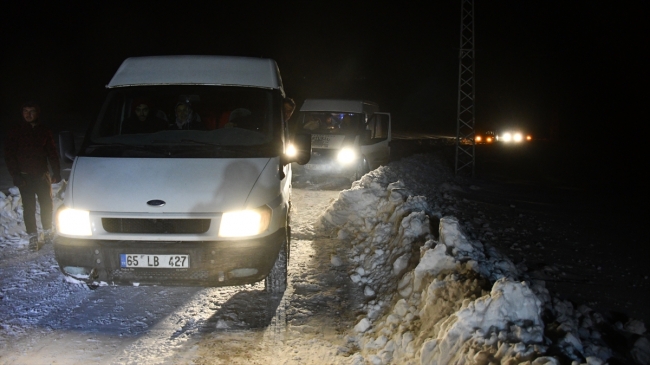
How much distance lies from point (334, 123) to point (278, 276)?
909 centimetres

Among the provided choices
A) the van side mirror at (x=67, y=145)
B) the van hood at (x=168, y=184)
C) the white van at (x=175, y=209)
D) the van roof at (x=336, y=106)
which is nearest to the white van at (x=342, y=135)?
the van roof at (x=336, y=106)

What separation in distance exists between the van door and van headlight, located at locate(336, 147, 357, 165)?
37 centimetres

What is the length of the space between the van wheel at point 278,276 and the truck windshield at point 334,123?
342 inches

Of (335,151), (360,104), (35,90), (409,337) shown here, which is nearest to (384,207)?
(409,337)

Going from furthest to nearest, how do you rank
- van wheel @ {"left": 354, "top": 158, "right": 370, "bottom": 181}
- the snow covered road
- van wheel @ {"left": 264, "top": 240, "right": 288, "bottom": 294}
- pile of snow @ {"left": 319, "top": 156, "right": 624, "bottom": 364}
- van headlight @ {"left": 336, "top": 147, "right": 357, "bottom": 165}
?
van wheel @ {"left": 354, "top": 158, "right": 370, "bottom": 181} → van headlight @ {"left": 336, "top": 147, "right": 357, "bottom": 165} → van wheel @ {"left": 264, "top": 240, "right": 288, "bottom": 294} → the snow covered road → pile of snow @ {"left": 319, "top": 156, "right": 624, "bottom": 364}

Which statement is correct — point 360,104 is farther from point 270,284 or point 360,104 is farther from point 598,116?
point 598,116

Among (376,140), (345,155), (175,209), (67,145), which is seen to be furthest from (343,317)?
(376,140)

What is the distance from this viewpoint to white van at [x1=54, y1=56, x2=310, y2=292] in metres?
4.39

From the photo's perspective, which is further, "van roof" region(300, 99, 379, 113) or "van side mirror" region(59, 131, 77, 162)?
"van roof" region(300, 99, 379, 113)

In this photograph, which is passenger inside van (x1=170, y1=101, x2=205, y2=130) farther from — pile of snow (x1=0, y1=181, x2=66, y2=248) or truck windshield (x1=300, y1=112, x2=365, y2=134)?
truck windshield (x1=300, y1=112, x2=365, y2=134)

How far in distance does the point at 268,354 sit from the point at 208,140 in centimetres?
217

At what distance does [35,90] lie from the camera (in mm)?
42531

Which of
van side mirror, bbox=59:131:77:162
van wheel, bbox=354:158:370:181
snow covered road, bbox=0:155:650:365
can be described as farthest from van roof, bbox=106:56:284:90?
van wheel, bbox=354:158:370:181

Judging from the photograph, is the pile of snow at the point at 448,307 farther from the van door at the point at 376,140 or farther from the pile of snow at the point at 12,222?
the van door at the point at 376,140
